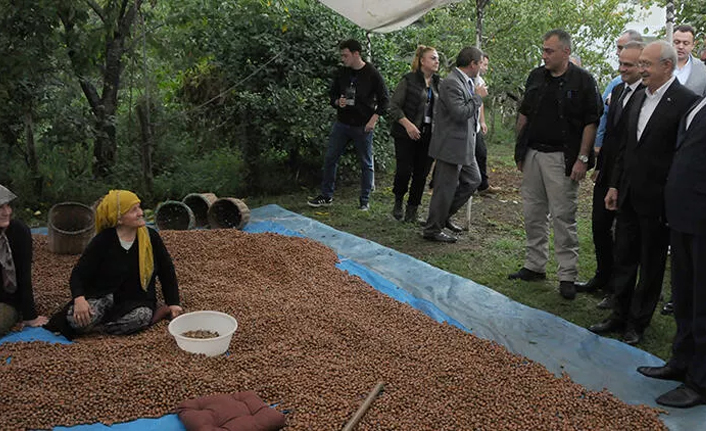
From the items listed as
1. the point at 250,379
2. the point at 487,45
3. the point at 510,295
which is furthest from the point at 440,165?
the point at 487,45

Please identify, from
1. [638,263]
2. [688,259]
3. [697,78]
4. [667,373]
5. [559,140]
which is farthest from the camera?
[697,78]

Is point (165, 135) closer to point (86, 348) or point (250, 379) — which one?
point (86, 348)

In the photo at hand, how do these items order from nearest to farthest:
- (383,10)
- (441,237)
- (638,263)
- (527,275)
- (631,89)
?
(638,263), (631,89), (527,275), (441,237), (383,10)

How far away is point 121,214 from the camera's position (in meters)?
3.56

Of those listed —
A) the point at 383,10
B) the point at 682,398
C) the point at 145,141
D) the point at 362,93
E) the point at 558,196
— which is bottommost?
the point at 682,398

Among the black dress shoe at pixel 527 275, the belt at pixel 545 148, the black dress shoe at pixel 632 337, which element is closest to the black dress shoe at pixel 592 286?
the black dress shoe at pixel 527 275

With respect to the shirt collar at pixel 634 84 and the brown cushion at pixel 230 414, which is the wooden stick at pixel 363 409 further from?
the shirt collar at pixel 634 84

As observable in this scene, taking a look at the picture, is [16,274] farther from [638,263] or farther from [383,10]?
[383,10]

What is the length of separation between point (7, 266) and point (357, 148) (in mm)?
4144

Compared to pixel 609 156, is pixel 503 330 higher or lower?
lower

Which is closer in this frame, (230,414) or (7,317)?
(230,414)

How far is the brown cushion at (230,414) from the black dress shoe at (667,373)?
6.60ft

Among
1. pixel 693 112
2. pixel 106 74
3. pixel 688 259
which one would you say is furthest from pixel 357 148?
pixel 688 259

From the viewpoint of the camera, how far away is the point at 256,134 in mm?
7949
